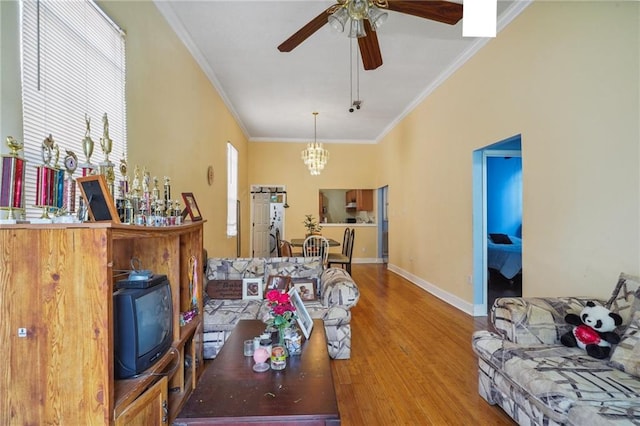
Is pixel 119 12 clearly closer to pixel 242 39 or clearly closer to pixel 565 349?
pixel 242 39

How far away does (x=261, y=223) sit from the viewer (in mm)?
8195

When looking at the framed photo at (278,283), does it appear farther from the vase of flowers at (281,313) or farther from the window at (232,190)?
the window at (232,190)

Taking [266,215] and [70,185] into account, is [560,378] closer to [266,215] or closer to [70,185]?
[70,185]

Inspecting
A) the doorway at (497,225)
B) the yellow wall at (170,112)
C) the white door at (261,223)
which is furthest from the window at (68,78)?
the white door at (261,223)

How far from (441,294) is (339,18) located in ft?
12.6

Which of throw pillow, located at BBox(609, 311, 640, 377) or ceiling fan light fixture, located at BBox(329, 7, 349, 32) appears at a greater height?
ceiling fan light fixture, located at BBox(329, 7, 349, 32)

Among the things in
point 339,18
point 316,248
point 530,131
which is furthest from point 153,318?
point 316,248

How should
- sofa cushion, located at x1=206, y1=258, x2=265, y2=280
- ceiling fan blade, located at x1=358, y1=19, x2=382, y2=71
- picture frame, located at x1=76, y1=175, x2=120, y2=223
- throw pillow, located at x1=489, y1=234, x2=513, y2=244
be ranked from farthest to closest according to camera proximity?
throw pillow, located at x1=489, y1=234, x2=513, y2=244, sofa cushion, located at x1=206, y1=258, x2=265, y2=280, ceiling fan blade, located at x1=358, y1=19, x2=382, y2=71, picture frame, located at x1=76, y1=175, x2=120, y2=223

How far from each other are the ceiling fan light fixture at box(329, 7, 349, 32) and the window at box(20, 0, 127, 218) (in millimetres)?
1502

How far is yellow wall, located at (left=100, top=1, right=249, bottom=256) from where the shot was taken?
2.42 meters

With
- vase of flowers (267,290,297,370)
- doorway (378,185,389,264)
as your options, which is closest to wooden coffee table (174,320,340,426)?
vase of flowers (267,290,297,370)

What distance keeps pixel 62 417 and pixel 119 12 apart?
8.15 ft

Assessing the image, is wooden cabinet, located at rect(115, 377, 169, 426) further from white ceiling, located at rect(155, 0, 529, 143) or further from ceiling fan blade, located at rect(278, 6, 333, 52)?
white ceiling, located at rect(155, 0, 529, 143)

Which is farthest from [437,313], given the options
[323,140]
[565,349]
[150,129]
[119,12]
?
[323,140]
